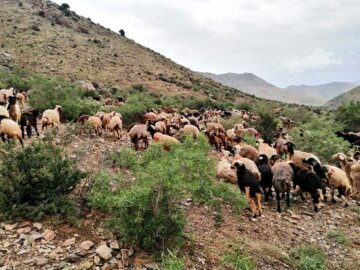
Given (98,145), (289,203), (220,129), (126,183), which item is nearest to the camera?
Answer: (126,183)

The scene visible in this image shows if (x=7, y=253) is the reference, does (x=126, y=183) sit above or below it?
above

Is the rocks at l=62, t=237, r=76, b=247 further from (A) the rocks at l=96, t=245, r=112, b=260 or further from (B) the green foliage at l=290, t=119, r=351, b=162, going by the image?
(B) the green foliage at l=290, t=119, r=351, b=162

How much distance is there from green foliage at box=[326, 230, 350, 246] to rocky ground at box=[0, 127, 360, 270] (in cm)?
11

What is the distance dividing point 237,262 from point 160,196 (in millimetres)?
1677

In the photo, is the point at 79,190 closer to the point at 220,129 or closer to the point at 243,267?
the point at 243,267

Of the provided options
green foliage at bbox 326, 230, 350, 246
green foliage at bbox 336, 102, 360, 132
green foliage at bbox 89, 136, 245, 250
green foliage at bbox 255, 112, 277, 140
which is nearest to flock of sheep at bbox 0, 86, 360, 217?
green foliage at bbox 89, 136, 245, 250

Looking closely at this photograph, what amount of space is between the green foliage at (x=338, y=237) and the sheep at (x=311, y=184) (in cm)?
144

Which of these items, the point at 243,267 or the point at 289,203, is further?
the point at 289,203

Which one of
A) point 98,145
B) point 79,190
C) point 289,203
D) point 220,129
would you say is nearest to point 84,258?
point 79,190

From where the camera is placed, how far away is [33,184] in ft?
24.9

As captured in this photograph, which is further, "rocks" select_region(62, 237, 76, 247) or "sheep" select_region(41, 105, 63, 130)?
"sheep" select_region(41, 105, 63, 130)

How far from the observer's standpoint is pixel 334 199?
460 inches

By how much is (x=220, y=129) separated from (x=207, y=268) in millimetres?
11760

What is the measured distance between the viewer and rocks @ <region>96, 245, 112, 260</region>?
654 centimetres
